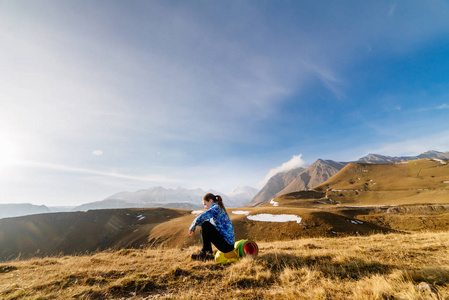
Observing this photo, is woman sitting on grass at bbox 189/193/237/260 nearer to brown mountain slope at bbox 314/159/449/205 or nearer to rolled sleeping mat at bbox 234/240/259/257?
rolled sleeping mat at bbox 234/240/259/257

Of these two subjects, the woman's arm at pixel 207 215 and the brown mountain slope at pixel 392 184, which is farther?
the brown mountain slope at pixel 392 184

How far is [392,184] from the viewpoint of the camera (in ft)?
309

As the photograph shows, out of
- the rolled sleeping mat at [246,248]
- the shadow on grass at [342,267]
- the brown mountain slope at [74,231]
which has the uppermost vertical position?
the rolled sleeping mat at [246,248]

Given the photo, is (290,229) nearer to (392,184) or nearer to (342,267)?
(342,267)

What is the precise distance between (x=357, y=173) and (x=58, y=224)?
644ft

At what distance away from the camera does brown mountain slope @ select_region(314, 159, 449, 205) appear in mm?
71938

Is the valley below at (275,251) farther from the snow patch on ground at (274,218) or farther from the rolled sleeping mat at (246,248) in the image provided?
the rolled sleeping mat at (246,248)

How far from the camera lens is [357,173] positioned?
12512cm

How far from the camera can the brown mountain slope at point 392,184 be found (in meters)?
71.9

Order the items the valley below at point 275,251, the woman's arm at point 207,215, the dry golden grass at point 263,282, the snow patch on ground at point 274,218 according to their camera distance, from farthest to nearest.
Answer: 1. the snow patch on ground at point 274,218
2. the woman's arm at point 207,215
3. the valley below at point 275,251
4. the dry golden grass at point 263,282

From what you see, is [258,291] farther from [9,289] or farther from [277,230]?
[277,230]

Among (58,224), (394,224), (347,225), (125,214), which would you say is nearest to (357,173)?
(394,224)

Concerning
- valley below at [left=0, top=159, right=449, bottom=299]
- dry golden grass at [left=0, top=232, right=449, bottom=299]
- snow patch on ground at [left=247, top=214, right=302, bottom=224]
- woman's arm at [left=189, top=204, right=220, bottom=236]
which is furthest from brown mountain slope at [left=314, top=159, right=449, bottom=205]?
woman's arm at [left=189, top=204, right=220, bottom=236]

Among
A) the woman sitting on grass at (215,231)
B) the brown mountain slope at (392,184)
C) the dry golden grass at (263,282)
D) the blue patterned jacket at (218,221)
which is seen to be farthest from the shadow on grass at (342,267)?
the brown mountain slope at (392,184)
